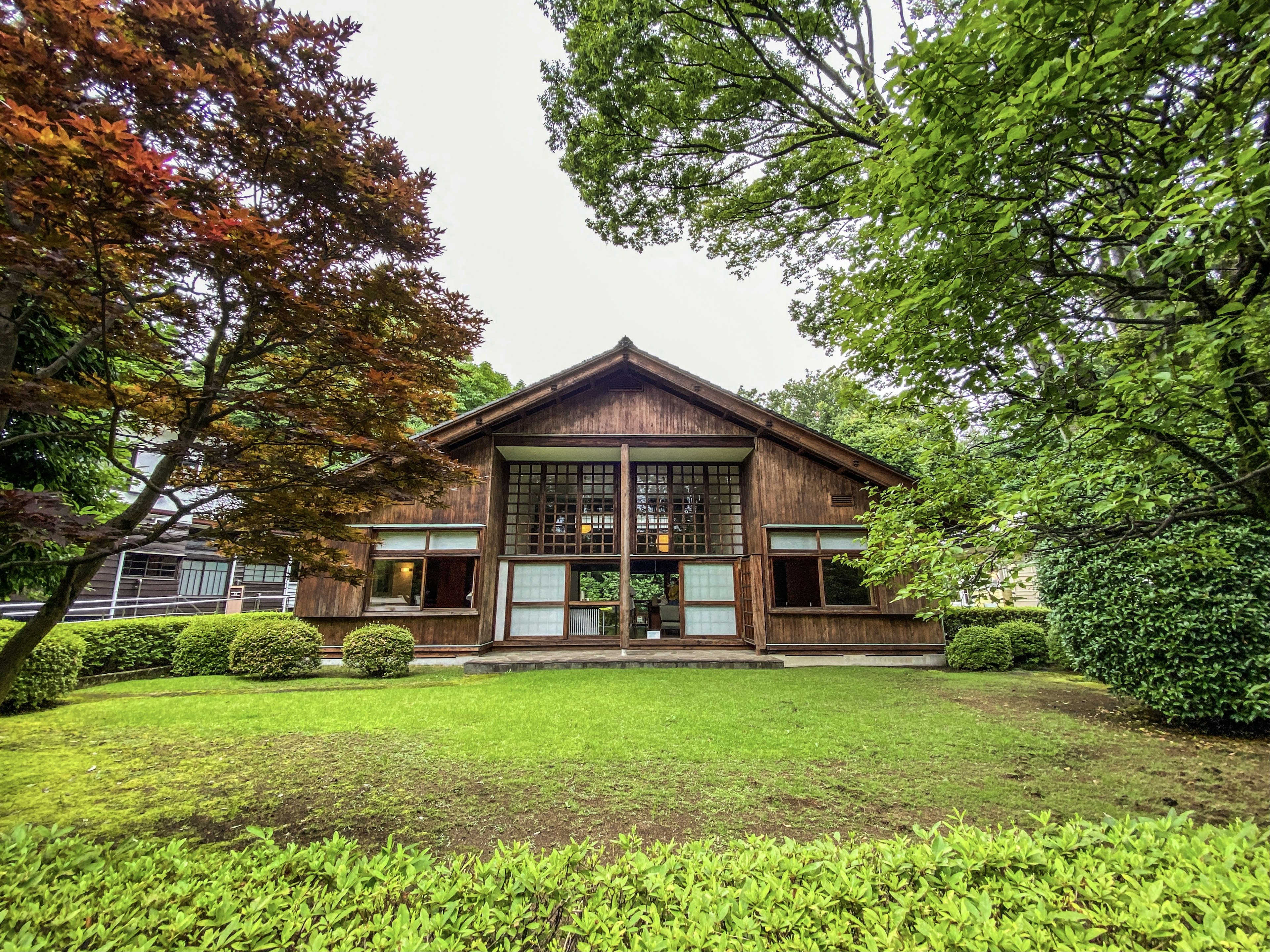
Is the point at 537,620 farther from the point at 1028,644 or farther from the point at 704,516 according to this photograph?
the point at 1028,644

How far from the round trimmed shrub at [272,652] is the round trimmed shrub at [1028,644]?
1423 cm

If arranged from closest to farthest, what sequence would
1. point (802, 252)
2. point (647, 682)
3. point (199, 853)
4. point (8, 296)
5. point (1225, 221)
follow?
point (1225, 221) → point (199, 853) → point (8, 296) → point (647, 682) → point (802, 252)

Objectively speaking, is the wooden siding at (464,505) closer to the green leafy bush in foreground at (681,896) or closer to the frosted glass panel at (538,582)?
the frosted glass panel at (538,582)

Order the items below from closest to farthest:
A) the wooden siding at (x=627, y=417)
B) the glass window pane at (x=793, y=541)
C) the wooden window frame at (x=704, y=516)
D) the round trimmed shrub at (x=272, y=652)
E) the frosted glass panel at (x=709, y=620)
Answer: the round trimmed shrub at (x=272, y=652) < the glass window pane at (x=793, y=541) < the frosted glass panel at (x=709, y=620) < the wooden siding at (x=627, y=417) < the wooden window frame at (x=704, y=516)

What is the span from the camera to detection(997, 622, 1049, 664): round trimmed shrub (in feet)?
35.7

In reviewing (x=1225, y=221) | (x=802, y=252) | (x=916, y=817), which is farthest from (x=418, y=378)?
(x=802, y=252)

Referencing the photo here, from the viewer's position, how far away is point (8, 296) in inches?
116

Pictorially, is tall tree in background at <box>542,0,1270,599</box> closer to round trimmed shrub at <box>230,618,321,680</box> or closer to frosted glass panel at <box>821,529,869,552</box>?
frosted glass panel at <box>821,529,869,552</box>

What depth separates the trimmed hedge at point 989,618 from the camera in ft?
40.1

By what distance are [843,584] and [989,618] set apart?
3613 mm

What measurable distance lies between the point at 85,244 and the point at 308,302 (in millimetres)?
964

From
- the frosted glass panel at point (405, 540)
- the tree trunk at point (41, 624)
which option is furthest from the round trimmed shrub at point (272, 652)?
the tree trunk at point (41, 624)

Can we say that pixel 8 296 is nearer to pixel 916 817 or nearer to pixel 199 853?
pixel 199 853

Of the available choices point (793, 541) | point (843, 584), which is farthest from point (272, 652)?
point (843, 584)
